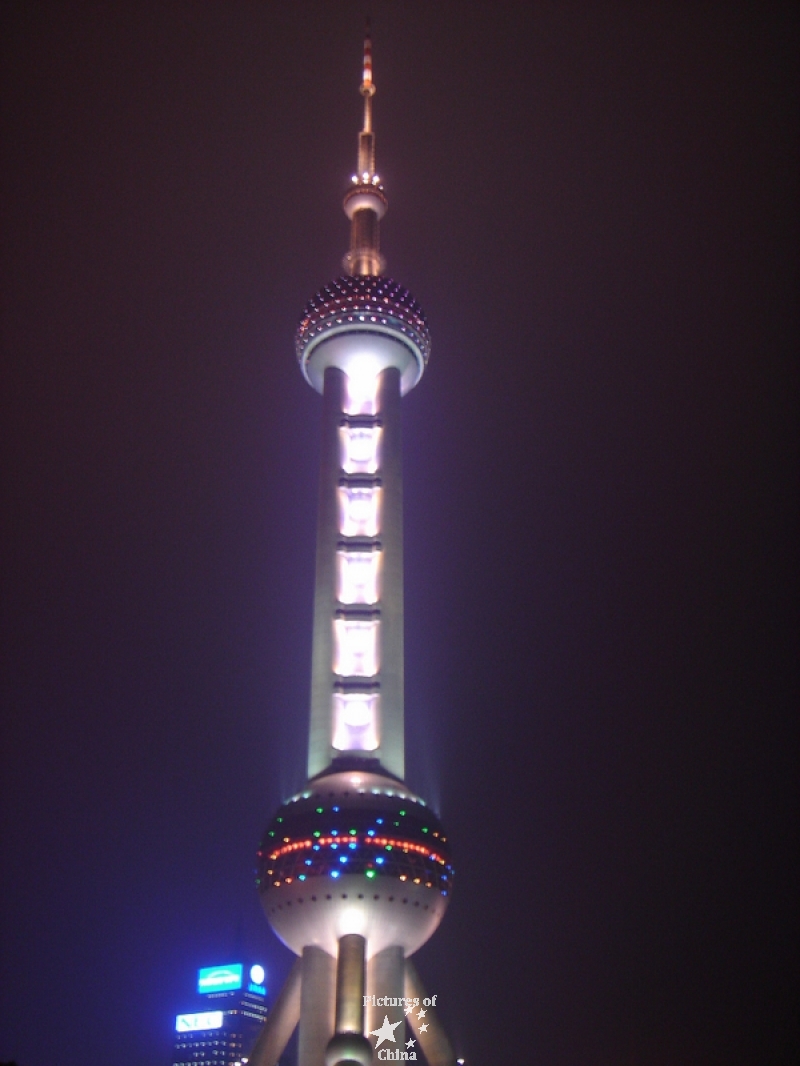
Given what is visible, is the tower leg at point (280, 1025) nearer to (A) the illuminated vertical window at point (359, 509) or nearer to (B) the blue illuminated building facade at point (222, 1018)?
(A) the illuminated vertical window at point (359, 509)

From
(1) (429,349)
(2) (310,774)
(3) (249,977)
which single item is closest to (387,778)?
(2) (310,774)

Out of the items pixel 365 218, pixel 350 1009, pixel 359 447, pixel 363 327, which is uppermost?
pixel 365 218

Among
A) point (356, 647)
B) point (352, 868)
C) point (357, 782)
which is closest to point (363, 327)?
point (356, 647)

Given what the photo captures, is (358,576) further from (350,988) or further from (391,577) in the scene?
(350,988)

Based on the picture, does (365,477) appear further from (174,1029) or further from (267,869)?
(174,1029)

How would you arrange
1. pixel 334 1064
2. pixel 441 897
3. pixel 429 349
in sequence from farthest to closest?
pixel 429 349 → pixel 441 897 → pixel 334 1064

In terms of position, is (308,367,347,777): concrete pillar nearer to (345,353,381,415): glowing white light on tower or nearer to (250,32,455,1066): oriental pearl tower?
(250,32,455,1066): oriental pearl tower

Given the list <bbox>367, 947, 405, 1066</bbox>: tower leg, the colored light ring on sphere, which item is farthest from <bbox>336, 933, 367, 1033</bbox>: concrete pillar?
the colored light ring on sphere
